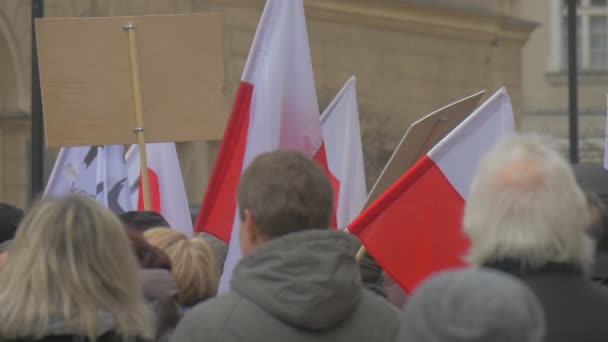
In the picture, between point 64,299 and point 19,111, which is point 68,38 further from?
point 19,111

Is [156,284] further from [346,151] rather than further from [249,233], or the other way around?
[346,151]

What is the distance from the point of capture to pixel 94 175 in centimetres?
917

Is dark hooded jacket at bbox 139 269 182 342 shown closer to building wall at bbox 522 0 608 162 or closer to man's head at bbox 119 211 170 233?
man's head at bbox 119 211 170 233

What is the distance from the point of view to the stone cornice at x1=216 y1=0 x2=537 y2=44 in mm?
20375

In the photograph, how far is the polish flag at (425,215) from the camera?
5723 mm

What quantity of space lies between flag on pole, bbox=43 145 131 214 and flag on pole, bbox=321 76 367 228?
3.96 ft

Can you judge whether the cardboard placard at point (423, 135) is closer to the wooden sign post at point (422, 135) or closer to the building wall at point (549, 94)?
the wooden sign post at point (422, 135)

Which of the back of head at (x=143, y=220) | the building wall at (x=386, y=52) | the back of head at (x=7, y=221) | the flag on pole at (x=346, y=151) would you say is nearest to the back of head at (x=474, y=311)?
the back of head at (x=143, y=220)

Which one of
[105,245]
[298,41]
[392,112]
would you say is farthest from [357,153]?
[392,112]

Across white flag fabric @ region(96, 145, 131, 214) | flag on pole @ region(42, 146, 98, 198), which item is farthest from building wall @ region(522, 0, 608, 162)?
white flag fabric @ region(96, 145, 131, 214)

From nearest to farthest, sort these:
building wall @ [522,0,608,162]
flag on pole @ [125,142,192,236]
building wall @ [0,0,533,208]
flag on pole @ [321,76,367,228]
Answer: flag on pole @ [321,76,367,228] → flag on pole @ [125,142,192,236] → building wall @ [0,0,533,208] → building wall @ [522,0,608,162]

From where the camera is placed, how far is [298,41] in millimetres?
6961

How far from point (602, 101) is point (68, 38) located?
28.1m

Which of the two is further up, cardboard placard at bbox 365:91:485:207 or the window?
the window
